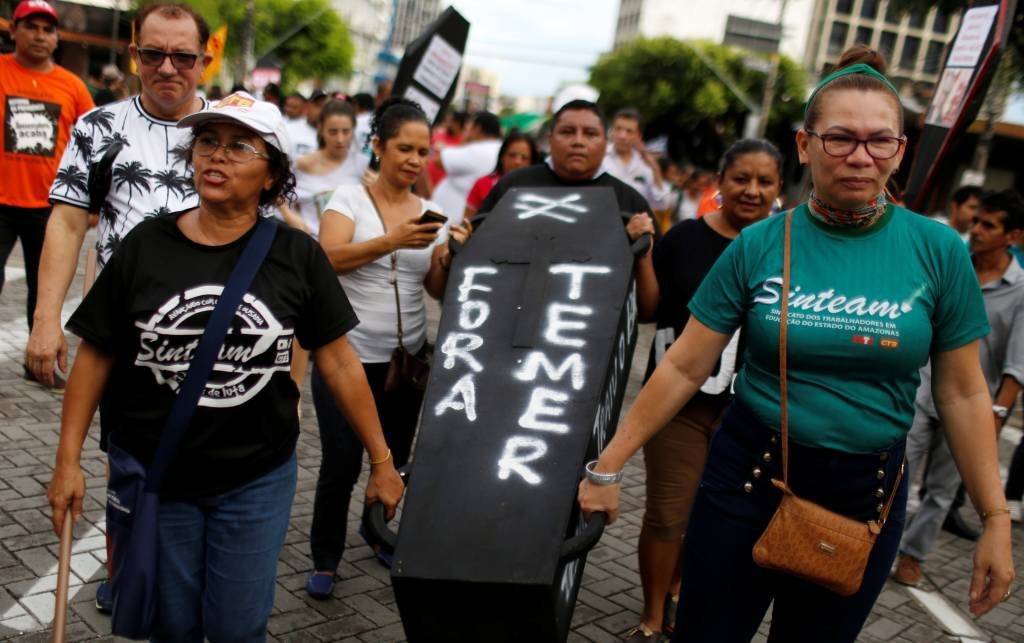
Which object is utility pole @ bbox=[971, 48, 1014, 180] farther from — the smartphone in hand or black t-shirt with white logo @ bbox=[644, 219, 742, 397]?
the smartphone in hand

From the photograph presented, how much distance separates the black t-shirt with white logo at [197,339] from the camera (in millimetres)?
2576

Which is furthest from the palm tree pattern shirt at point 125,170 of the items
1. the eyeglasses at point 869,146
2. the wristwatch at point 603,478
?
the eyeglasses at point 869,146

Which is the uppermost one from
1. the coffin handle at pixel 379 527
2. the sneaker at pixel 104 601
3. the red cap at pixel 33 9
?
the red cap at pixel 33 9

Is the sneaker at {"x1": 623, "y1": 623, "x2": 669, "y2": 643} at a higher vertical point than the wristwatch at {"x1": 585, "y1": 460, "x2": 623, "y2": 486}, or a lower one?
lower

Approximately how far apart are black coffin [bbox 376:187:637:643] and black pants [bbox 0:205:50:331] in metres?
3.54

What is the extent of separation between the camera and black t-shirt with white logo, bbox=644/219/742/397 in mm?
4012

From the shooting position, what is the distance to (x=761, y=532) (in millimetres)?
2658

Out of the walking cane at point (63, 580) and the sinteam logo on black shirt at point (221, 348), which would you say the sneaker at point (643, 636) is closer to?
the sinteam logo on black shirt at point (221, 348)

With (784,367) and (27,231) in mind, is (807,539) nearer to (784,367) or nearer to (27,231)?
(784,367)

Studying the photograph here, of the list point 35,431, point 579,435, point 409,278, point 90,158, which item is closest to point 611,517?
point 579,435

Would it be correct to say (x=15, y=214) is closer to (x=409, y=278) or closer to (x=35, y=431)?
(x=35, y=431)

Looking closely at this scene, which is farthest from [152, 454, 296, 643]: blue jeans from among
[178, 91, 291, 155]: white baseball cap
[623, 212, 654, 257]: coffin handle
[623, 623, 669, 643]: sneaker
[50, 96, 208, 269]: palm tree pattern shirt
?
[623, 623, 669, 643]: sneaker

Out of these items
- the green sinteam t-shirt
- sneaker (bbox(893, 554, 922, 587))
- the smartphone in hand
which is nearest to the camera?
the green sinteam t-shirt

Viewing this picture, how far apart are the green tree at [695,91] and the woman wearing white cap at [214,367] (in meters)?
55.2
